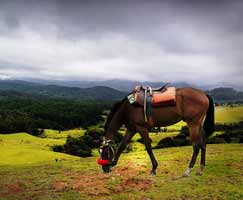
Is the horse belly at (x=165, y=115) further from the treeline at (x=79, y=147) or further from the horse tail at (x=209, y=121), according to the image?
the treeline at (x=79, y=147)

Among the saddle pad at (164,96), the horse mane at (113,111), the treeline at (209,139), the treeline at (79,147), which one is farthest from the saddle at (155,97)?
the treeline at (79,147)

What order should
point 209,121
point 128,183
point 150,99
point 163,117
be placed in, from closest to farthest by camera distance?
1. point 128,183
2. point 150,99
3. point 163,117
4. point 209,121

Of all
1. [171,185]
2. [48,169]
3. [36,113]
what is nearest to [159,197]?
[171,185]

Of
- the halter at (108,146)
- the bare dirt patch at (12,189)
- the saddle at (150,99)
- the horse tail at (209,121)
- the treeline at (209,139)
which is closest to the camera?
the bare dirt patch at (12,189)

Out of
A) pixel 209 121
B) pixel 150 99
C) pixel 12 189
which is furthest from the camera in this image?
pixel 209 121

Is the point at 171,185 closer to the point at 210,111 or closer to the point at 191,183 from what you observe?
the point at 191,183

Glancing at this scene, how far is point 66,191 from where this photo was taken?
8.71m

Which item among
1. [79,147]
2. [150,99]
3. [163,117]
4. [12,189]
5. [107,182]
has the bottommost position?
[79,147]

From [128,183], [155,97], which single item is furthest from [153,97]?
[128,183]

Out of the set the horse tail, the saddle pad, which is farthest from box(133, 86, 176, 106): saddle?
the horse tail

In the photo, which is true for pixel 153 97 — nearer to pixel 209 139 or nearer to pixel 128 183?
pixel 128 183

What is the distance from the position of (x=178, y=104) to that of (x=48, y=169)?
5811 mm

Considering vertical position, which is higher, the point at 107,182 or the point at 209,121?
the point at 209,121

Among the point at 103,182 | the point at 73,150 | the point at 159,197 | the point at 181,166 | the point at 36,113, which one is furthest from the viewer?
the point at 36,113
